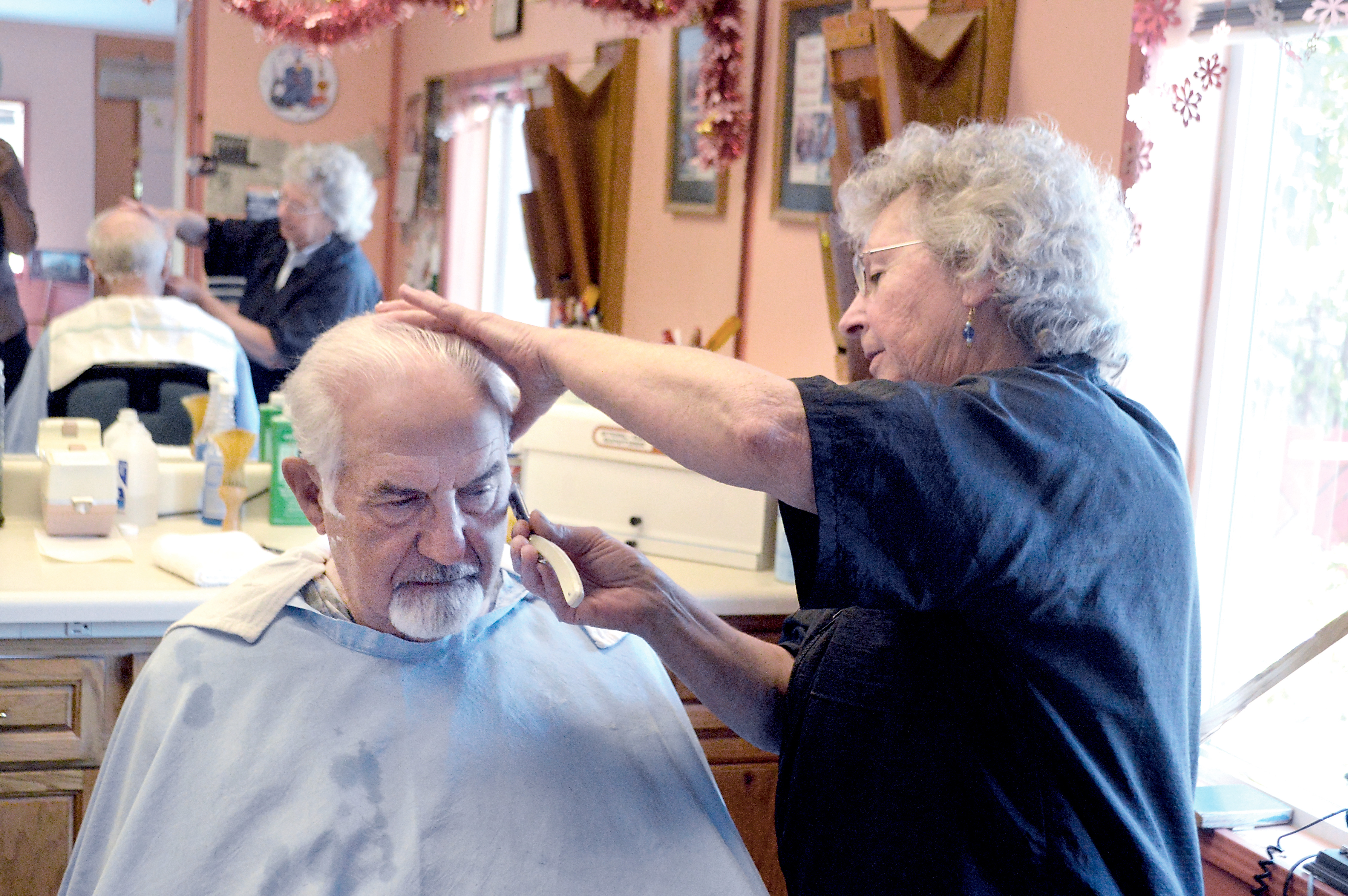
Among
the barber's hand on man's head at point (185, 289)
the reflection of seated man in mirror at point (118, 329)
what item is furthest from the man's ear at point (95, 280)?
the barber's hand on man's head at point (185, 289)

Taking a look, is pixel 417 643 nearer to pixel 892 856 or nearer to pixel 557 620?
pixel 557 620

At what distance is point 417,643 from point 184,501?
48.7 inches

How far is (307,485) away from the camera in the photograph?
4.70 ft

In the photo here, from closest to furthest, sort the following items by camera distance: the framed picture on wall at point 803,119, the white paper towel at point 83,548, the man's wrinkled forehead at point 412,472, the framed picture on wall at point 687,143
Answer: the man's wrinkled forehead at point 412,472
the white paper towel at point 83,548
the framed picture on wall at point 803,119
the framed picture on wall at point 687,143

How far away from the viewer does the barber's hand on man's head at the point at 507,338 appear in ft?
4.10

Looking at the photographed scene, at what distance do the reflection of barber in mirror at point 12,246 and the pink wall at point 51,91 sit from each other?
24 millimetres

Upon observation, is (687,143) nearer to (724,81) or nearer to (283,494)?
(724,81)

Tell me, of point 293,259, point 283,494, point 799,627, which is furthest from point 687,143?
point 799,627

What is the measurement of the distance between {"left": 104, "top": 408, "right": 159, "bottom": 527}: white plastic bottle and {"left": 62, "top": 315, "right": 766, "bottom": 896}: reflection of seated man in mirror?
1048mm

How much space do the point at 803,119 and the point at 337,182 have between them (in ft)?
3.69

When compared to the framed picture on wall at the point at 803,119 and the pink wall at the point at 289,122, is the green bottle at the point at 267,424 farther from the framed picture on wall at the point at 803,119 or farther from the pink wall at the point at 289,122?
the framed picture on wall at the point at 803,119

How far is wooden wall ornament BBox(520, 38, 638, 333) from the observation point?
10.7ft

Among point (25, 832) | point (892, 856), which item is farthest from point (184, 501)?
point (892, 856)

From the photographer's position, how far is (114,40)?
7.20ft
